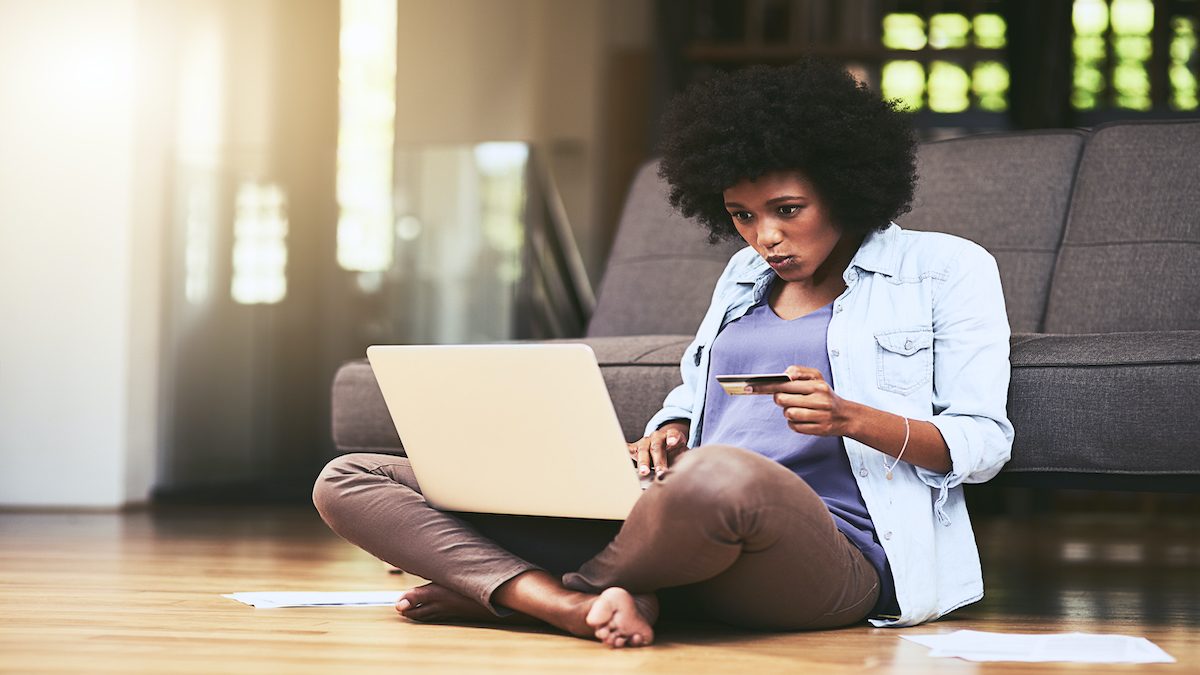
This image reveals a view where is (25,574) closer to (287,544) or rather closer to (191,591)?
(191,591)

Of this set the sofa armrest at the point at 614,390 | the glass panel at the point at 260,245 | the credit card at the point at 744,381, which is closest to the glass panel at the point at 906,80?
the glass panel at the point at 260,245

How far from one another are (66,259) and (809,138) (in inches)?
117

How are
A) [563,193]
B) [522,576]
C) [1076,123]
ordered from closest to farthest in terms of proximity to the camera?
[522,576], [1076,123], [563,193]

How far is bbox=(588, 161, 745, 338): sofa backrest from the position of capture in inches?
124

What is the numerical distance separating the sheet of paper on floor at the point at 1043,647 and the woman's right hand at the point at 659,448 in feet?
1.38

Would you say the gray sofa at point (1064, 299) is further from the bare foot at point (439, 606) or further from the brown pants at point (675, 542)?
the bare foot at point (439, 606)

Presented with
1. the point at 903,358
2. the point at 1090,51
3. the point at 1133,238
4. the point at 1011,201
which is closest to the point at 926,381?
the point at 903,358

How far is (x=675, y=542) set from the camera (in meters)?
1.62

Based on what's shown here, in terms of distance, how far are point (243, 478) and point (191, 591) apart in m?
2.95

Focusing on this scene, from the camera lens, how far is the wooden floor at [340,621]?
158cm

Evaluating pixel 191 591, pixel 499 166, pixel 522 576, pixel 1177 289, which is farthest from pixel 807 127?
pixel 499 166

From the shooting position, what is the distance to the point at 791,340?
77.3 inches

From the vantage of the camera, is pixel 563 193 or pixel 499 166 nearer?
pixel 499 166

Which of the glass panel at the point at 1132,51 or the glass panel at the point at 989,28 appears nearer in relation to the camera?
the glass panel at the point at 1132,51
